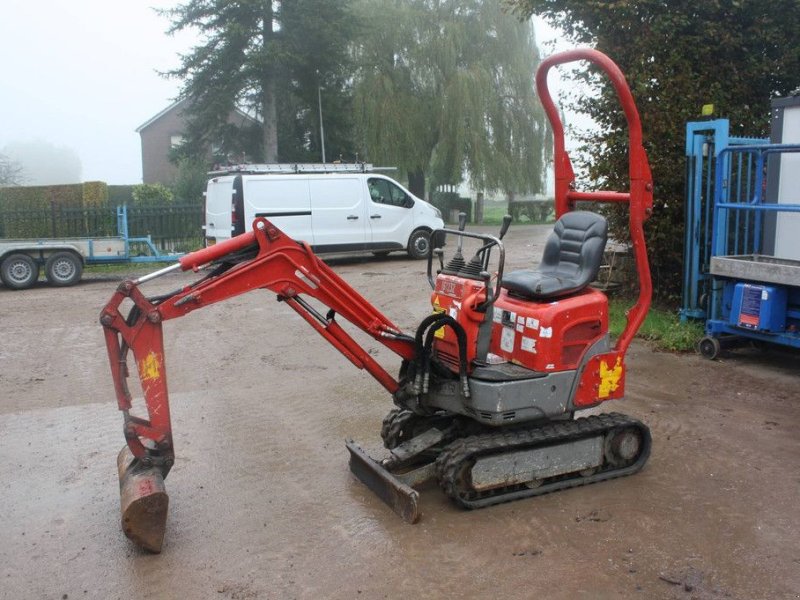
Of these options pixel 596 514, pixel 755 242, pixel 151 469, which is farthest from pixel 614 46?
pixel 151 469

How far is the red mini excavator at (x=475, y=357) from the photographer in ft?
15.2

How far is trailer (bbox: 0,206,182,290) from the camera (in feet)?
49.4

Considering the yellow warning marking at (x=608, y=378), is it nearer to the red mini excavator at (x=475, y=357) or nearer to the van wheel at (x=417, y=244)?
the red mini excavator at (x=475, y=357)

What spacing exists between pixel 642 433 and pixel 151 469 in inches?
128

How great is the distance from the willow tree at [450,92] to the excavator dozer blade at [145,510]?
82.0 ft

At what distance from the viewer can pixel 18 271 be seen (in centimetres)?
1511

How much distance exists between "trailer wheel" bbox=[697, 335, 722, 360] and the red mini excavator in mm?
3521

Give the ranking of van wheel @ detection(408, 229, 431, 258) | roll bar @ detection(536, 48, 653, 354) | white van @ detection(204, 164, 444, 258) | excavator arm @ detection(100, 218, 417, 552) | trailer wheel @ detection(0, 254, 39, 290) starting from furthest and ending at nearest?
1. van wheel @ detection(408, 229, 431, 258)
2. white van @ detection(204, 164, 444, 258)
3. trailer wheel @ detection(0, 254, 39, 290)
4. roll bar @ detection(536, 48, 653, 354)
5. excavator arm @ detection(100, 218, 417, 552)

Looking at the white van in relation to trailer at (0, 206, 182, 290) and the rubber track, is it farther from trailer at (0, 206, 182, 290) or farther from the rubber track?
the rubber track

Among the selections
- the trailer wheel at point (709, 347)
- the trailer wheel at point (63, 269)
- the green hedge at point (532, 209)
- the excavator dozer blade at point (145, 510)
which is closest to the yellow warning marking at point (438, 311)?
the excavator dozer blade at point (145, 510)

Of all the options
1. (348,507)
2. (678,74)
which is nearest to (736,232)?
(678,74)

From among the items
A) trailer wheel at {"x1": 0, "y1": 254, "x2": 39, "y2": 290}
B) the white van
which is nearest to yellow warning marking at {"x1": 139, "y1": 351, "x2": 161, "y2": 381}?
the white van

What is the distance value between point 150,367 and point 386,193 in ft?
44.4

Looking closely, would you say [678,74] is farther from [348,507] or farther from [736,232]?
[348,507]
